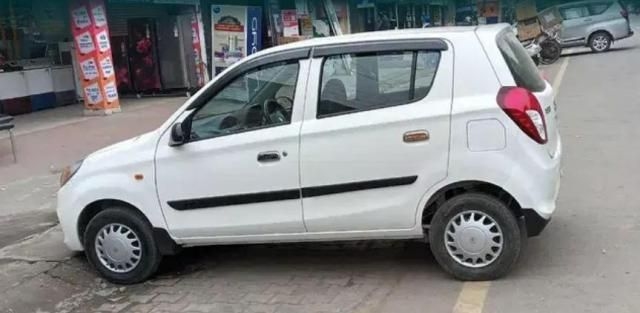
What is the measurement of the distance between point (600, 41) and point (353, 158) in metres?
22.8

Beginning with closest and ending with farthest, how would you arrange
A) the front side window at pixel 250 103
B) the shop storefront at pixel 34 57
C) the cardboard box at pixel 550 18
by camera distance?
the front side window at pixel 250 103
the shop storefront at pixel 34 57
the cardboard box at pixel 550 18

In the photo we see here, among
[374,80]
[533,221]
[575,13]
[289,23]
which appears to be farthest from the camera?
[575,13]

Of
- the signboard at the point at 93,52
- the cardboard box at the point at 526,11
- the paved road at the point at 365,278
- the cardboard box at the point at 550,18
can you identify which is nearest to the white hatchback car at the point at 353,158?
the paved road at the point at 365,278

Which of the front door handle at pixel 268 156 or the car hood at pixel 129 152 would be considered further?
the car hood at pixel 129 152

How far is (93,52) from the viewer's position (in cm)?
1429

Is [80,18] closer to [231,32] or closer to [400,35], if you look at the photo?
[231,32]

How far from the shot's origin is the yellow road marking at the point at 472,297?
4145mm

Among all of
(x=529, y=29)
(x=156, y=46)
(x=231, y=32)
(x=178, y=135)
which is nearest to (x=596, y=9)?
(x=529, y=29)

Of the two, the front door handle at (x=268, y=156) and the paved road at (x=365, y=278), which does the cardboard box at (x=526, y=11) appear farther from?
the front door handle at (x=268, y=156)

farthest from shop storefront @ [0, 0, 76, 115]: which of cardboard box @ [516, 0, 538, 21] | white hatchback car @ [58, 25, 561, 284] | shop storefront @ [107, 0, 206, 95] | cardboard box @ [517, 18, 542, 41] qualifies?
cardboard box @ [516, 0, 538, 21]

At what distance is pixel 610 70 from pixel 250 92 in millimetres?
15842

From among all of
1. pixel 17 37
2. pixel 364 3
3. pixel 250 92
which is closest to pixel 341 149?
pixel 250 92

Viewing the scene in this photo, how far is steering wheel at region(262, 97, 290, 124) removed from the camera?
186 inches

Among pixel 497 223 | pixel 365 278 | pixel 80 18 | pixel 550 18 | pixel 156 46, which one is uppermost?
pixel 80 18
